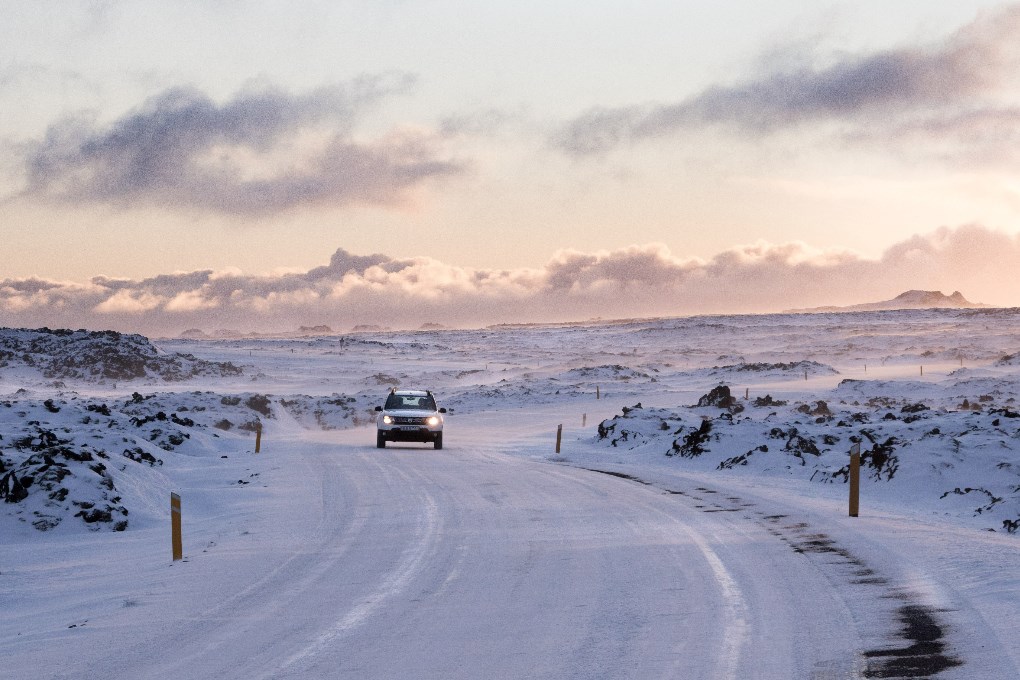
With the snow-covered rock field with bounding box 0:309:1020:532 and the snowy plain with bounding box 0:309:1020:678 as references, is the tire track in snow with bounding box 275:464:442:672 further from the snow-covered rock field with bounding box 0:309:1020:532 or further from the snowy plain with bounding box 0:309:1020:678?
the snow-covered rock field with bounding box 0:309:1020:532

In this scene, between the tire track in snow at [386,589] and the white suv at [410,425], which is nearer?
the tire track in snow at [386,589]

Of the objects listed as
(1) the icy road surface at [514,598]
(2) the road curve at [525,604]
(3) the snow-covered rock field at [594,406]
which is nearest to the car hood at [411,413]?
(3) the snow-covered rock field at [594,406]

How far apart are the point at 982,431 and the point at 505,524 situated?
15.2m

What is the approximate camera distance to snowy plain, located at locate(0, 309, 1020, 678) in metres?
8.24

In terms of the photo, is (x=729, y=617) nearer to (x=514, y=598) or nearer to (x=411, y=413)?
(x=514, y=598)

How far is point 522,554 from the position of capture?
1312cm

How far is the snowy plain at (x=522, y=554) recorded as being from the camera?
824 centimetres

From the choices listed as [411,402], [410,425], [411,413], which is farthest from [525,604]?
[411,402]

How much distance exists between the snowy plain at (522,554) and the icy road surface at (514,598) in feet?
0.15

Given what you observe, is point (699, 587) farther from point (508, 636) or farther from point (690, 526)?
point (690, 526)

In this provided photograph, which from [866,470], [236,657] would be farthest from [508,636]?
[866,470]

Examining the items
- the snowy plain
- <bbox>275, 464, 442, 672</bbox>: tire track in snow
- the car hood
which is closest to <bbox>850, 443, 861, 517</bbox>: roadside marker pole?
the snowy plain

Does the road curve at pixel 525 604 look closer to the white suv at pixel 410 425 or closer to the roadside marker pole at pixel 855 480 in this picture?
the roadside marker pole at pixel 855 480

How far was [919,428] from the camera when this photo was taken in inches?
1113
